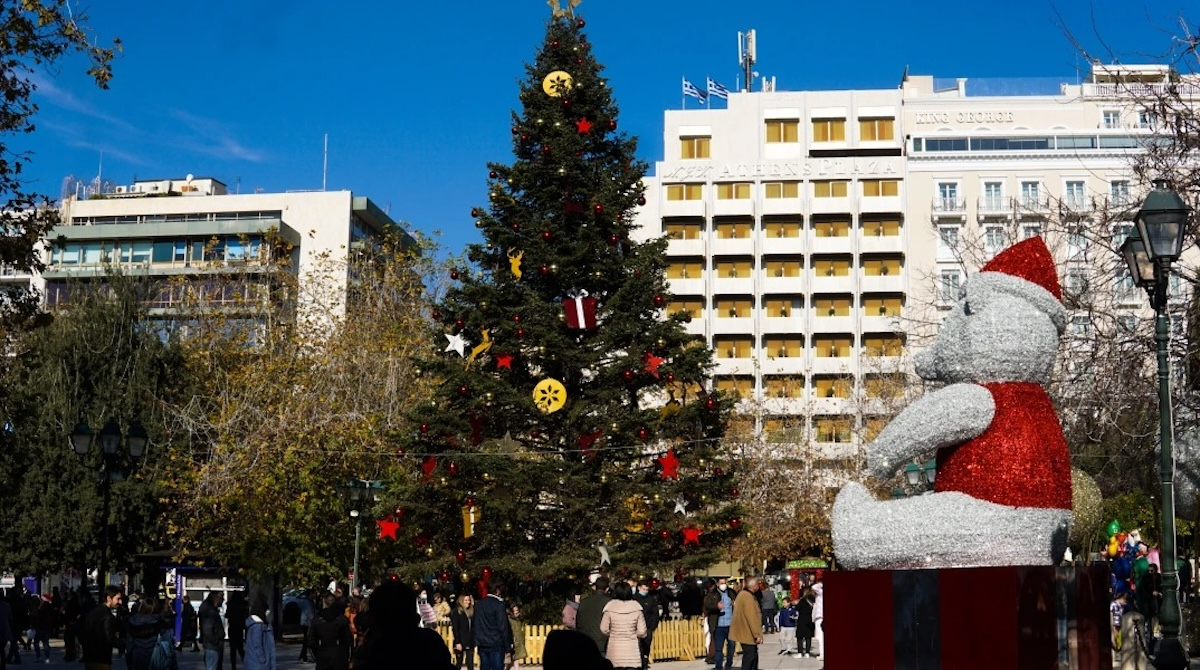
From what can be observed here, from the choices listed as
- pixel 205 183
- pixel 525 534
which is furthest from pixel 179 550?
pixel 205 183

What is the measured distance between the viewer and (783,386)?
6531 cm

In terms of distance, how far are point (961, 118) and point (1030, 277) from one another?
63330 millimetres

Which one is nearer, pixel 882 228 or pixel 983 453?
pixel 983 453

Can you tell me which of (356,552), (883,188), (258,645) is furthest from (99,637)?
(883,188)

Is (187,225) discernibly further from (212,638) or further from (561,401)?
(212,638)

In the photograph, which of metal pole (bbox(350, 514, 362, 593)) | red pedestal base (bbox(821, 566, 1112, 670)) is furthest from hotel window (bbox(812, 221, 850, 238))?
red pedestal base (bbox(821, 566, 1112, 670))

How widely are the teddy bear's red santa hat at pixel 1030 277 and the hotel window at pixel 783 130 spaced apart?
62.1m

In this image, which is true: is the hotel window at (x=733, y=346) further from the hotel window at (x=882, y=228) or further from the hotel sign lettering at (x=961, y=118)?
the hotel sign lettering at (x=961, y=118)

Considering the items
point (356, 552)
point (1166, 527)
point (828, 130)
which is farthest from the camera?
point (828, 130)

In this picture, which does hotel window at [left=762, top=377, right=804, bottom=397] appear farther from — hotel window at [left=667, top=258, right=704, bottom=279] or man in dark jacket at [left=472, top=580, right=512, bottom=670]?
man in dark jacket at [left=472, top=580, right=512, bottom=670]

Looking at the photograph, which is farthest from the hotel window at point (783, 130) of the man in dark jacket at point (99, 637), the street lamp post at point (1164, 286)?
the street lamp post at point (1164, 286)

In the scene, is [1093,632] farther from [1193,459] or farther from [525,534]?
[525,534]

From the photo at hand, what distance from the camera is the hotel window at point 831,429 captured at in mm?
62569

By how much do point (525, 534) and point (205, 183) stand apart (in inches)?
2794
